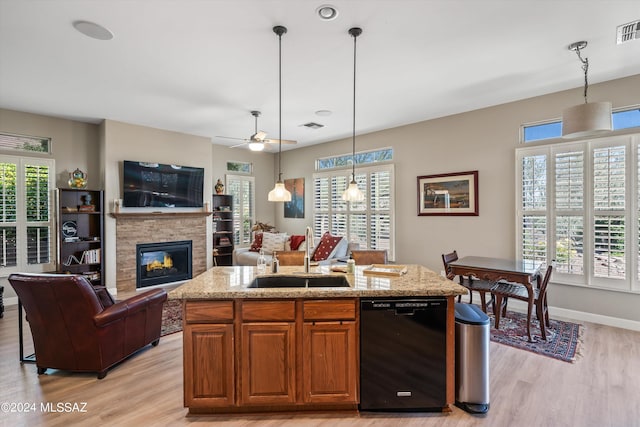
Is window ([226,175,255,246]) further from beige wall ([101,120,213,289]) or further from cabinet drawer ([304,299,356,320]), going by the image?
cabinet drawer ([304,299,356,320])

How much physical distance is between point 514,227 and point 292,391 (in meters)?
3.96

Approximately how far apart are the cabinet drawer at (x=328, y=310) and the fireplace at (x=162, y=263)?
4818mm

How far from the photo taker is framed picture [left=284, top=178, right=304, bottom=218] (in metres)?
7.88

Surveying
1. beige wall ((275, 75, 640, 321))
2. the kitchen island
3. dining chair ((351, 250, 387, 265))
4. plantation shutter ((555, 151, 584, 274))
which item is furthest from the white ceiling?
the kitchen island

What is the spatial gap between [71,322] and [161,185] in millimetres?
3689

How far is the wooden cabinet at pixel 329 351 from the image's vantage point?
2.29 meters

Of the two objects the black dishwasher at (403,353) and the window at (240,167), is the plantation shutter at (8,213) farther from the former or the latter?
the black dishwasher at (403,353)

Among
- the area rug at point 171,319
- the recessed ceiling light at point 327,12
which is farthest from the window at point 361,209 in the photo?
the recessed ceiling light at point 327,12

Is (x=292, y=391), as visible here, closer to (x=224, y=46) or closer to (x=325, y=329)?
(x=325, y=329)

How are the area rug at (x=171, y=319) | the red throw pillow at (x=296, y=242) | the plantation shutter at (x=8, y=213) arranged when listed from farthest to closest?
the red throw pillow at (x=296, y=242)
the plantation shutter at (x=8, y=213)
the area rug at (x=171, y=319)

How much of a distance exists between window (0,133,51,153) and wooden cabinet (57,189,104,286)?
2.65 feet

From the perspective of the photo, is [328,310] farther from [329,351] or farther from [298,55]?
[298,55]

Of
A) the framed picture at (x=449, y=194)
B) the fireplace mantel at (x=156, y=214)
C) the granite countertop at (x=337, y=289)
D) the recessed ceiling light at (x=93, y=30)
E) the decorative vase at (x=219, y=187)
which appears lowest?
the granite countertop at (x=337, y=289)

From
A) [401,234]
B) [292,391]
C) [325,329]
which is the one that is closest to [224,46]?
[325,329]
